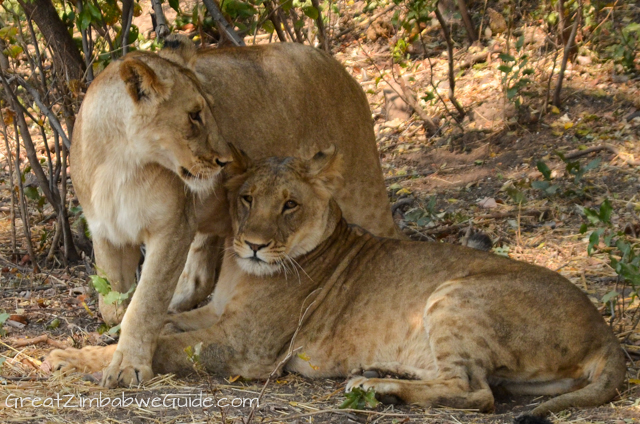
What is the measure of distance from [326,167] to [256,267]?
65cm

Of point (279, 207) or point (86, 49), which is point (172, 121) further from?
point (86, 49)

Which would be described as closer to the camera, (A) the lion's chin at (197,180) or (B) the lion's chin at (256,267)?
(A) the lion's chin at (197,180)

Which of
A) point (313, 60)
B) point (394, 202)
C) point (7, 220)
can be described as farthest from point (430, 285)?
point (7, 220)

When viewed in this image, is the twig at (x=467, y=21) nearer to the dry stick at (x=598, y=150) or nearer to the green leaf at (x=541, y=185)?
the dry stick at (x=598, y=150)

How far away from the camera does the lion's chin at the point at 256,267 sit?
398 centimetres

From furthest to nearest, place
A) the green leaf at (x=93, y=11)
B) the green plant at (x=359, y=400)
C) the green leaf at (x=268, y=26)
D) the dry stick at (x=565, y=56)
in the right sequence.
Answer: the dry stick at (x=565, y=56), the green leaf at (x=268, y=26), the green leaf at (x=93, y=11), the green plant at (x=359, y=400)

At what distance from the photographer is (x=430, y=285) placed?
398 cm

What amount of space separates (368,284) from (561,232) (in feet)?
7.09

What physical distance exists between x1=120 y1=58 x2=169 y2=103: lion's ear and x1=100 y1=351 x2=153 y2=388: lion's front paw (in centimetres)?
117

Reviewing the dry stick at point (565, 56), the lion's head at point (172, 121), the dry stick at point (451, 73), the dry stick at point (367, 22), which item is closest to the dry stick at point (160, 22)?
the lion's head at point (172, 121)

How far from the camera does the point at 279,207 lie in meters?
3.99

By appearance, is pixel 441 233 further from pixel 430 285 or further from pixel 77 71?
pixel 77 71

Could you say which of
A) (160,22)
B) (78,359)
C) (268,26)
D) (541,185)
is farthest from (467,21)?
(78,359)

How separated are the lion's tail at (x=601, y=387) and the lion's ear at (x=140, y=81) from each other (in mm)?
2067
